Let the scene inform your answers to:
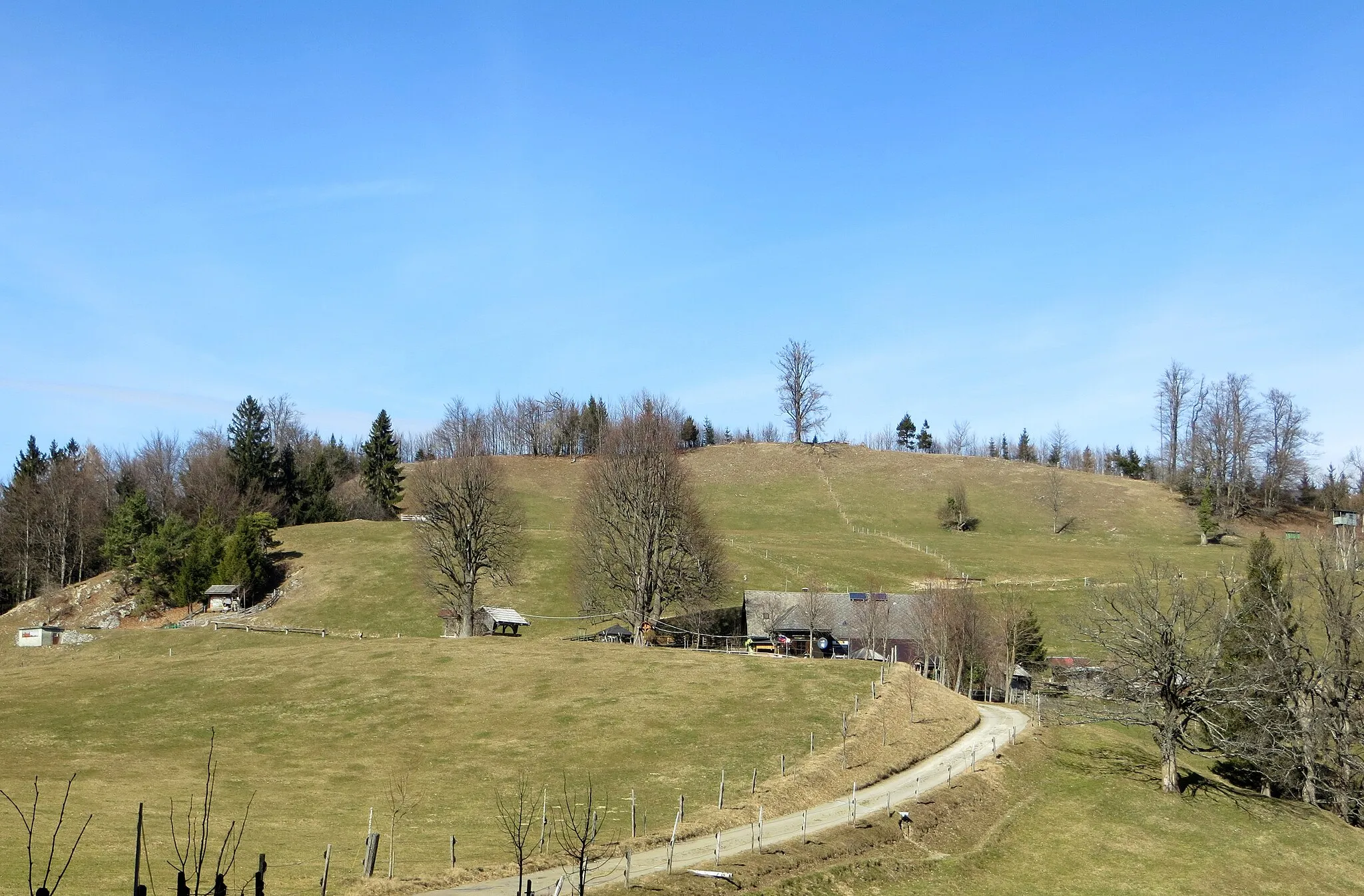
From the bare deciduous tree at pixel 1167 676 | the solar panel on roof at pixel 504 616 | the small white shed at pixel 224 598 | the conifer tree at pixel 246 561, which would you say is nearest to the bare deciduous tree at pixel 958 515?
the solar panel on roof at pixel 504 616

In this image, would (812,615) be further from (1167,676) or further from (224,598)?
(224,598)

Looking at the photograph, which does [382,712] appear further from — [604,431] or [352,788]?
[604,431]

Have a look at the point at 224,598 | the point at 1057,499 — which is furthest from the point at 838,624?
the point at 1057,499

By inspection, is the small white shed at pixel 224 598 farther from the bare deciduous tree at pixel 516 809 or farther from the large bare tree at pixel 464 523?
the bare deciduous tree at pixel 516 809

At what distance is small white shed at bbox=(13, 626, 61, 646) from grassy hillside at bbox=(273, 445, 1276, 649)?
1768 centimetres

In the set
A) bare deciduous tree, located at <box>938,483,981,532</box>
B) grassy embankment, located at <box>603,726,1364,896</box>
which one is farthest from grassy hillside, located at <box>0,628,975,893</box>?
bare deciduous tree, located at <box>938,483,981,532</box>

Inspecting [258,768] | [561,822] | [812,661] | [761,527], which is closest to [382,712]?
[258,768]

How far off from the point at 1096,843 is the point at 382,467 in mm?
110095

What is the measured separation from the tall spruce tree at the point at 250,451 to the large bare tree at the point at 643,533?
183 feet

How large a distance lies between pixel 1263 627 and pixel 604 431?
5236 cm

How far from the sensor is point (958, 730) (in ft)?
165

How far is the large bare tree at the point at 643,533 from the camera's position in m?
77.0

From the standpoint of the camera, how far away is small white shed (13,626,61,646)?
72125 millimetres

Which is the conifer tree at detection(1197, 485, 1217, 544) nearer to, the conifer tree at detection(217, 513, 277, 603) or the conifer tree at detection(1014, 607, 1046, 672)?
the conifer tree at detection(1014, 607, 1046, 672)
